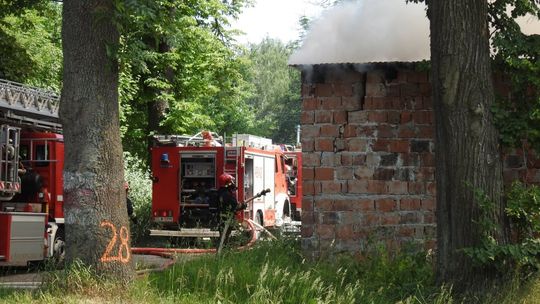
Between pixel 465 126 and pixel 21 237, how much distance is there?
870 centimetres

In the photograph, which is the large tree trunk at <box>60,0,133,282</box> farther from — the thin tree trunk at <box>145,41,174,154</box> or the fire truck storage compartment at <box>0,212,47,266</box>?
the thin tree trunk at <box>145,41,174,154</box>

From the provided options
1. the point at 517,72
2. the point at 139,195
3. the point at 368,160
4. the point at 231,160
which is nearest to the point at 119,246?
the point at 368,160

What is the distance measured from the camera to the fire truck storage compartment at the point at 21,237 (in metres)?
13.4

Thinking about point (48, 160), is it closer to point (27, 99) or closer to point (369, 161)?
point (27, 99)

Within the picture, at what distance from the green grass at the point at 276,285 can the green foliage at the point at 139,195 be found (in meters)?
11.9

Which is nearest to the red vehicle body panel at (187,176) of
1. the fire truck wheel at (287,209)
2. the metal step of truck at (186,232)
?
the metal step of truck at (186,232)

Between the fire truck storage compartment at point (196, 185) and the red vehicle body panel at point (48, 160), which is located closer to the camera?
the red vehicle body panel at point (48, 160)

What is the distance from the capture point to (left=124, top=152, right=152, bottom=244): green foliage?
21.1 meters

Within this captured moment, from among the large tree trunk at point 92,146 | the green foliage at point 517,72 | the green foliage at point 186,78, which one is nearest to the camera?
the large tree trunk at point 92,146

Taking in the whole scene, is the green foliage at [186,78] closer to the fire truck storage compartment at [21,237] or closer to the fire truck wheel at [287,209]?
the fire truck wheel at [287,209]

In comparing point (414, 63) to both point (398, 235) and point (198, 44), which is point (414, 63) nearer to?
point (398, 235)

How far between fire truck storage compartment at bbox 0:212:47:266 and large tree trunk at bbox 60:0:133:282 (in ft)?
19.3

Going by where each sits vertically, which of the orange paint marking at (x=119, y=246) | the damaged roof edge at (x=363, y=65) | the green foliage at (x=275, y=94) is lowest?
the orange paint marking at (x=119, y=246)

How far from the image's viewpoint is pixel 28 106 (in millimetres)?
14492
